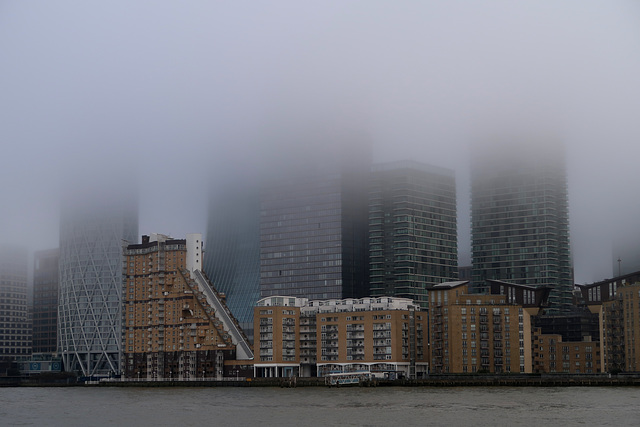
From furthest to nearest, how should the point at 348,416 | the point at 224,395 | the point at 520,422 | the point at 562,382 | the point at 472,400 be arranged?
the point at 562,382 → the point at 224,395 → the point at 472,400 → the point at 348,416 → the point at 520,422

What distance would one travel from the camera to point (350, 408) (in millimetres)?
133500

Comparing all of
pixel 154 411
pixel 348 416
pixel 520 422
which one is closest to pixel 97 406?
pixel 154 411

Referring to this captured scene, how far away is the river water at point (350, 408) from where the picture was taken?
11506cm

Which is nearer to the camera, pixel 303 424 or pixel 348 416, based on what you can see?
pixel 303 424

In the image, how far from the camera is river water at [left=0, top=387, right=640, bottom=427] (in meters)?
115

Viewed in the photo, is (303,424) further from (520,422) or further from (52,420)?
(52,420)

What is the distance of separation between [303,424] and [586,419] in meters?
30.5

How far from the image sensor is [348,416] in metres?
121

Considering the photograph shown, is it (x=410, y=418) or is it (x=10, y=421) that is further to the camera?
(x=10, y=421)

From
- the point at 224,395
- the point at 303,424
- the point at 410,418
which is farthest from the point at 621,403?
the point at 224,395

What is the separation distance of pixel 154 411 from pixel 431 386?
73.1 metres

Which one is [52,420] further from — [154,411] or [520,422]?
[520,422]

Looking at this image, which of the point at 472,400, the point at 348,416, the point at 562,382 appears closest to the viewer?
the point at 348,416

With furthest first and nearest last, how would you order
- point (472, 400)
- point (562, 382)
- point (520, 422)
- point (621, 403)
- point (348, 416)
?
point (562, 382) < point (472, 400) < point (621, 403) < point (348, 416) < point (520, 422)
